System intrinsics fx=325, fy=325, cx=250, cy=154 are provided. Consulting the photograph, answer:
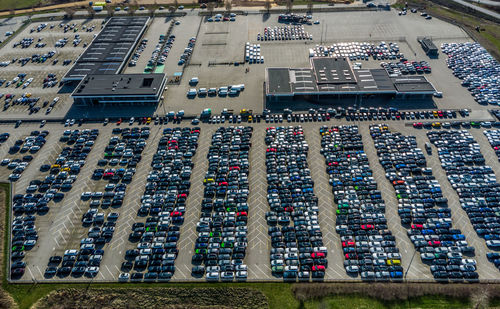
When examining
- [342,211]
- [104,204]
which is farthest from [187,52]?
[342,211]

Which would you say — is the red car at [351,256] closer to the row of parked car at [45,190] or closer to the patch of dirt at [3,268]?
the patch of dirt at [3,268]

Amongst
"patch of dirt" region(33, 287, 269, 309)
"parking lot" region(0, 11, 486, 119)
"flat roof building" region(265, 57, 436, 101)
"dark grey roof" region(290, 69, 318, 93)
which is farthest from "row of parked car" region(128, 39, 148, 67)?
"patch of dirt" region(33, 287, 269, 309)

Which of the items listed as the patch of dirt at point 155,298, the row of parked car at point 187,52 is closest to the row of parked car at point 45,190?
the patch of dirt at point 155,298

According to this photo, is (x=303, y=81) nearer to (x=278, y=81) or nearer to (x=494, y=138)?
(x=278, y=81)

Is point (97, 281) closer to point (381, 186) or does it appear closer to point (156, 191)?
point (156, 191)

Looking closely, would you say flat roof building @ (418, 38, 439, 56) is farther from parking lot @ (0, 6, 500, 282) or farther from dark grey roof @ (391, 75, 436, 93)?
dark grey roof @ (391, 75, 436, 93)

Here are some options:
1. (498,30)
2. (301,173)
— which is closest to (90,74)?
(301,173)
